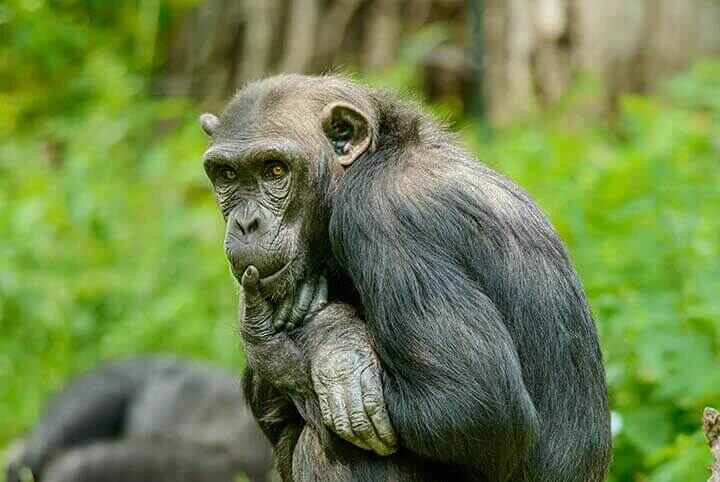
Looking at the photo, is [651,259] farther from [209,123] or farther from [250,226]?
[250,226]

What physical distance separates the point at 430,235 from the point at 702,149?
5726 millimetres

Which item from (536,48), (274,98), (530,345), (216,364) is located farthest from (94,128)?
(530,345)

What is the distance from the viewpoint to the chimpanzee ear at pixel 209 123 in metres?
5.73

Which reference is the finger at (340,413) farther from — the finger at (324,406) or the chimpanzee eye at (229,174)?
the chimpanzee eye at (229,174)

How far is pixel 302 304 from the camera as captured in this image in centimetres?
552

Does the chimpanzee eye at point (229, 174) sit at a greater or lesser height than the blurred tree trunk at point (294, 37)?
lesser

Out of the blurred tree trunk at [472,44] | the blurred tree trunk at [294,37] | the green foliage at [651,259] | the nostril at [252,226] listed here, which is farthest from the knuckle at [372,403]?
the blurred tree trunk at [294,37]

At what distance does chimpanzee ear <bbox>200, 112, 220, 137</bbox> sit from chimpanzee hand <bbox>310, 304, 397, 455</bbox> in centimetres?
106

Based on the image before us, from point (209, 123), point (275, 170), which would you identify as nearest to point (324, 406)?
point (275, 170)

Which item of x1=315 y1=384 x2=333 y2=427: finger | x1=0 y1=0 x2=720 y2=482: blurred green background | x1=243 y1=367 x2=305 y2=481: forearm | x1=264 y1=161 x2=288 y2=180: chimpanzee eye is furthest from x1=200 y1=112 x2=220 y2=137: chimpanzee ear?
x1=0 y1=0 x2=720 y2=482: blurred green background

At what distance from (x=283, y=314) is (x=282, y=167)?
600mm

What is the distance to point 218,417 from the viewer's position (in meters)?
11.3

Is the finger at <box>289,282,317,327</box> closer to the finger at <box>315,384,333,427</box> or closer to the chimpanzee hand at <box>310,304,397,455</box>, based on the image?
the chimpanzee hand at <box>310,304,397,455</box>

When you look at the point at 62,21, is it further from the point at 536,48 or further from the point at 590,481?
the point at 536,48
